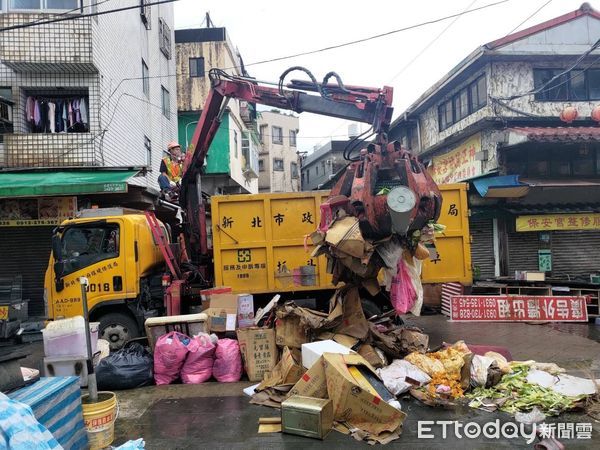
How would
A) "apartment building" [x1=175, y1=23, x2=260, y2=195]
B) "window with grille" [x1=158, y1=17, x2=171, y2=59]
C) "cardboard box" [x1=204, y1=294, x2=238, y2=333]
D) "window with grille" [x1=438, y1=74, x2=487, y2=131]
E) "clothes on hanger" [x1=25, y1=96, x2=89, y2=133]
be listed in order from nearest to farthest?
"cardboard box" [x1=204, y1=294, x2=238, y2=333] < "clothes on hanger" [x1=25, y1=96, x2=89, y2=133] < "window with grille" [x1=438, y1=74, x2=487, y2=131] < "window with grille" [x1=158, y1=17, x2=171, y2=59] < "apartment building" [x1=175, y1=23, x2=260, y2=195]

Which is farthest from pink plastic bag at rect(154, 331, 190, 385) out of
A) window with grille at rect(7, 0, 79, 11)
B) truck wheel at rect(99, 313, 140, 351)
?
window with grille at rect(7, 0, 79, 11)

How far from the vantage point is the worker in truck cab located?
851cm

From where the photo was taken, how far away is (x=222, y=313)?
6184 mm

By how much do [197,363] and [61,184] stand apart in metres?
5.46

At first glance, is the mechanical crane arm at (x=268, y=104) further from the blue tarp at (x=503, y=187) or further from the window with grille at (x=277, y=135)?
the window with grille at (x=277, y=135)

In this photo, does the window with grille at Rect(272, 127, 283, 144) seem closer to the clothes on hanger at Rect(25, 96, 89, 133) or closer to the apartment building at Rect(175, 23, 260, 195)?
the apartment building at Rect(175, 23, 260, 195)

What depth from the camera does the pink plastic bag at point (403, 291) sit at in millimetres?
5309

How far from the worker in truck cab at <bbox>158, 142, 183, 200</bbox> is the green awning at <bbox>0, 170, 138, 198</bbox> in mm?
860

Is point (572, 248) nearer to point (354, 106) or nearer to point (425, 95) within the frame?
point (425, 95)

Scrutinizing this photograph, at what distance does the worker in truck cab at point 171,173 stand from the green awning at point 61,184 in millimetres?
860

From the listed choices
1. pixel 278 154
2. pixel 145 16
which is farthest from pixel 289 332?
pixel 278 154

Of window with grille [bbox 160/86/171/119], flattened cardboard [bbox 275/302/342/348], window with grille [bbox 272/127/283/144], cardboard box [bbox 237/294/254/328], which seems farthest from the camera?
window with grille [bbox 272/127/283/144]

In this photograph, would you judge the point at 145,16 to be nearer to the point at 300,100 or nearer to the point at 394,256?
the point at 300,100

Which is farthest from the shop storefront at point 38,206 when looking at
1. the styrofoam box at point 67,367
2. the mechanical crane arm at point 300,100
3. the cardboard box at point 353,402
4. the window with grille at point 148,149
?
the cardboard box at point 353,402
